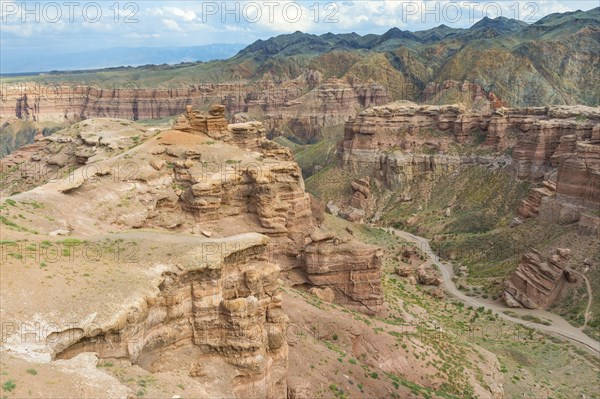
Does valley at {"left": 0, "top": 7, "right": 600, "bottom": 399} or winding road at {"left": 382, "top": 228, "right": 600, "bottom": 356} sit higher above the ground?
valley at {"left": 0, "top": 7, "right": 600, "bottom": 399}

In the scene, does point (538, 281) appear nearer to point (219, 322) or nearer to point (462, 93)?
point (219, 322)

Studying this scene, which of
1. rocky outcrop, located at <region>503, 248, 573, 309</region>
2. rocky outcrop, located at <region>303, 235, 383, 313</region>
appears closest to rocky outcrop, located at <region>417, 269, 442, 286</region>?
rocky outcrop, located at <region>503, 248, 573, 309</region>

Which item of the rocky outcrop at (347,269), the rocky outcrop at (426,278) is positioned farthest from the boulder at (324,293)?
the rocky outcrop at (426,278)

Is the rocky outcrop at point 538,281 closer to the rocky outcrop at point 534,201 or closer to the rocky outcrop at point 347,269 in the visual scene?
the rocky outcrop at point 534,201

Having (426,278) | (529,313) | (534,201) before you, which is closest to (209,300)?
(529,313)

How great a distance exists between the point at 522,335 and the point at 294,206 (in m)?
31.3

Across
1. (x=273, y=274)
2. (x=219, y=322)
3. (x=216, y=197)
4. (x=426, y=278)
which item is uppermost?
(x=216, y=197)

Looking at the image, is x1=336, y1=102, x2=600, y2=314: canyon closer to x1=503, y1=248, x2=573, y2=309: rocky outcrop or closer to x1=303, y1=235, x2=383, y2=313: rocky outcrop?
x1=503, y1=248, x2=573, y2=309: rocky outcrop

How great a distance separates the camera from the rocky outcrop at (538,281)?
6238cm

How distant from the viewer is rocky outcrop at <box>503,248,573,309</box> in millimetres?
62375

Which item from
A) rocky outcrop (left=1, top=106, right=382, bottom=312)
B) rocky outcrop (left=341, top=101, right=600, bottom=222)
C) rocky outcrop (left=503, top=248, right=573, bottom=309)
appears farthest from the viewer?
rocky outcrop (left=341, top=101, right=600, bottom=222)

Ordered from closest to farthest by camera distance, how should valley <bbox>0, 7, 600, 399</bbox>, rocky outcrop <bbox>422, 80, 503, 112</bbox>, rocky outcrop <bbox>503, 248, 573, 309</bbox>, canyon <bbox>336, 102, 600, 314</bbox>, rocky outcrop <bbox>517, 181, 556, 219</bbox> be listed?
valley <bbox>0, 7, 600, 399</bbox>, rocky outcrop <bbox>503, 248, 573, 309</bbox>, canyon <bbox>336, 102, 600, 314</bbox>, rocky outcrop <bbox>517, 181, 556, 219</bbox>, rocky outcrop <bbox>422, 80, 503, 112</bbox>

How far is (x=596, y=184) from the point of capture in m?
69.2

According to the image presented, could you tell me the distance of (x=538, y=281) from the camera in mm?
63125
